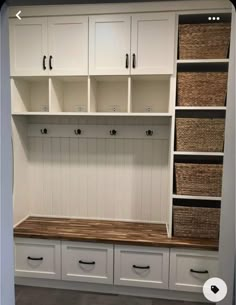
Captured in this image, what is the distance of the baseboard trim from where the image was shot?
2.40m

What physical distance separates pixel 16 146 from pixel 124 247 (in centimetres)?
139

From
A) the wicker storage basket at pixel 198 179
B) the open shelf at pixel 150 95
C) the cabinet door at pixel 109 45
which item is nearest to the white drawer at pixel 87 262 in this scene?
the wicker storage basket at pixel 198 179

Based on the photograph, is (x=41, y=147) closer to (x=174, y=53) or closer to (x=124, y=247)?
(x=124, y=247)

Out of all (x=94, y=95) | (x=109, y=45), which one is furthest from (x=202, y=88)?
(x=94, y=95)

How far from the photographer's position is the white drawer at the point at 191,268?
2309mm

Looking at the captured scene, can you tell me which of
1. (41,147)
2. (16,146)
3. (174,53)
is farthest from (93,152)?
(174,53)

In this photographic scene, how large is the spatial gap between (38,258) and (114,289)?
2.45ft

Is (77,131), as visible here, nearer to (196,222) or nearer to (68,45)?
(68,45)

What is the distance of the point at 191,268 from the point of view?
2.34m

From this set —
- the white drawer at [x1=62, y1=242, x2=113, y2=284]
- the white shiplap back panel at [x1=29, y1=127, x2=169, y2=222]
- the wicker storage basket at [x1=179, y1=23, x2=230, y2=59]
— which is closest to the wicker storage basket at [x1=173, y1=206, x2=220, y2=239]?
the white shiplap back panel at [x1=29, y1=127, x2=169, y2=222]

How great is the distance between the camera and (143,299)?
7.91 feet

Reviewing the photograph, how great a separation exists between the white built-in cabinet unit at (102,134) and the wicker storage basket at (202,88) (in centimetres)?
6

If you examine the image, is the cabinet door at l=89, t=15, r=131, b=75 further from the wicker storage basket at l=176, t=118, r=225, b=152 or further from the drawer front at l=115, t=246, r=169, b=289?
the drawer front at l=115, t=246, r=169, b=289

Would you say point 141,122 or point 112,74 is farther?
point 141,122
